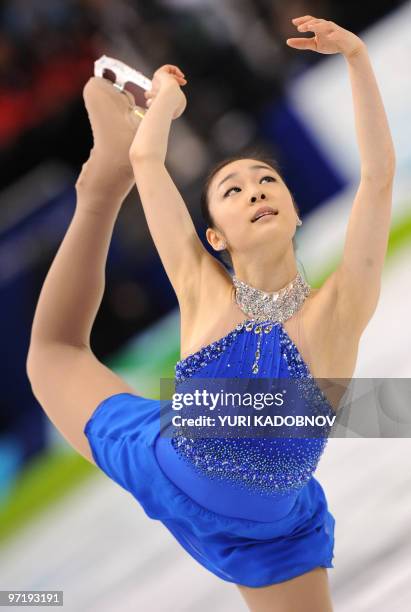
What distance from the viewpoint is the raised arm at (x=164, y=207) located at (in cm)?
229

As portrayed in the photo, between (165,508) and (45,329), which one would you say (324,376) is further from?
(45,329)

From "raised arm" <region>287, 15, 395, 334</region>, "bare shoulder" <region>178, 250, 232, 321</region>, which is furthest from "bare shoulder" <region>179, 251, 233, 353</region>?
"raised arm" <region>287, 15, 395, 334</region>

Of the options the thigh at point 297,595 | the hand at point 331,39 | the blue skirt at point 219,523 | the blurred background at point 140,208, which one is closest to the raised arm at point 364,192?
the hand at point 331,39

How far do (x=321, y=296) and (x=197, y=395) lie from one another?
16.1 inches

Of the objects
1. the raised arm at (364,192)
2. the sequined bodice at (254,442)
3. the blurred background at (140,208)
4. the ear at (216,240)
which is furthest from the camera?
the blurred background at (140,208)

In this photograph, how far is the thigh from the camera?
2.28 meters

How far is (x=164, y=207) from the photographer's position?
228 centimetres

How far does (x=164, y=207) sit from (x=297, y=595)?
3.51ft

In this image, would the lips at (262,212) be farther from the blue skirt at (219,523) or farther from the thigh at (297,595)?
the thigh at (297,595)

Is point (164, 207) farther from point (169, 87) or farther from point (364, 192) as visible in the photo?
point (364, 192)

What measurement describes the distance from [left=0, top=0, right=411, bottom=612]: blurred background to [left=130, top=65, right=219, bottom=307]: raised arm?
33.0 inches

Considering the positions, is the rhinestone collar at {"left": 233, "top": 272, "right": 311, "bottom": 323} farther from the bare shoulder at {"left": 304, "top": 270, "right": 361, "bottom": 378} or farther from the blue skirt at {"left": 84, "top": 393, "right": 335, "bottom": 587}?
the blue skirt at {"left": 84, "top": 393, "right": 335, "bottom": 587}

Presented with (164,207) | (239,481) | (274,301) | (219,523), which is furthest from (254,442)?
(164,207)

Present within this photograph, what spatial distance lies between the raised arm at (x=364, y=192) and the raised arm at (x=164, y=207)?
0.39 metres
